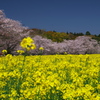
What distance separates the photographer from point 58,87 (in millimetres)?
3594

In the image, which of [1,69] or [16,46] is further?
[16,46]

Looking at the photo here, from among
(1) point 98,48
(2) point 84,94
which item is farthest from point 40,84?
(1) point 98,48

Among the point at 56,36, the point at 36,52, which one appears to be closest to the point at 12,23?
the point at 36,52

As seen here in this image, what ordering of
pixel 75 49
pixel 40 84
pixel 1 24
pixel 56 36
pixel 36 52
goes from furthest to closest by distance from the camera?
pixel 56 36 < pixel 75 49 < pixel 36 52 < pixel 1 24 < pixel 40 84

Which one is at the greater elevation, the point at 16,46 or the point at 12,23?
the point at 12,23

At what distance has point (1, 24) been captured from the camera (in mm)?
25922

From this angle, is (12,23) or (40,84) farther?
(12,23)

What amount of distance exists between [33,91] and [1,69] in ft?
11.5

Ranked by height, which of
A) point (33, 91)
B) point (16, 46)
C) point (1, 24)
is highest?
point (1, 24)

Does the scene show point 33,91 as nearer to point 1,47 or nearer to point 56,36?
point 1,47

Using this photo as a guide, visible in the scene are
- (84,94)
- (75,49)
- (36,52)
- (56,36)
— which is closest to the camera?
(84,94)

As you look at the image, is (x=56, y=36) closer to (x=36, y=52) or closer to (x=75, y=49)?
(x=75, y=49)

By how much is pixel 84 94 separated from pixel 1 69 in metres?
4.19

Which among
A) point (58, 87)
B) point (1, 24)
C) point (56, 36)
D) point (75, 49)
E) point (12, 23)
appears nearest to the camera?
point (58, 87)
